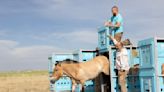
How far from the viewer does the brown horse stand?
1486cm

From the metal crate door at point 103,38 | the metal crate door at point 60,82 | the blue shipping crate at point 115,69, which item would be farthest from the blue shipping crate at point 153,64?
the metal crate door at point 60,82

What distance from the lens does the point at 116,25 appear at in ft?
46.9

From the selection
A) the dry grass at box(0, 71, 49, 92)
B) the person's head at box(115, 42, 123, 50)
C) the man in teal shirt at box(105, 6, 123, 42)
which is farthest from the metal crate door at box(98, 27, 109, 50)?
the dry grass at box(0, 71, 49, 92)

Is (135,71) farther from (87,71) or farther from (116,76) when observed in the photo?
(87,71)

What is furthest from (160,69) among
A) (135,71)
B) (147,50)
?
(135,71)

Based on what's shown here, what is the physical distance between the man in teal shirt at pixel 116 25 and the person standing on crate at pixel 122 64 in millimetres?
832

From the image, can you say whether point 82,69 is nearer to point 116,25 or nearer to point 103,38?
point 103,38

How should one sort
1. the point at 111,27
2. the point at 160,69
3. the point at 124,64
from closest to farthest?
the point at 160,69
the point at 124,64
the point at 111,27

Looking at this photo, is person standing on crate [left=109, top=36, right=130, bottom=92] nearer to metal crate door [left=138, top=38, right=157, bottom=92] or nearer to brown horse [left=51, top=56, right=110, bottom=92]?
metal crate door [left=138, top=38, right=157, bottom=92]

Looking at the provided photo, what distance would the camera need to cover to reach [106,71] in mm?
14852

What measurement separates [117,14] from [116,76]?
225cm

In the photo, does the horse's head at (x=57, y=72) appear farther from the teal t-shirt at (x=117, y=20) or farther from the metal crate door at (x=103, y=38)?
the teal t-shirt at (x=117, y=20)

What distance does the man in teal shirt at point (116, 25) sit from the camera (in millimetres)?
14352

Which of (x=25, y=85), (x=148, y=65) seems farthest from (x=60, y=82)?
(x=25, y=85)
